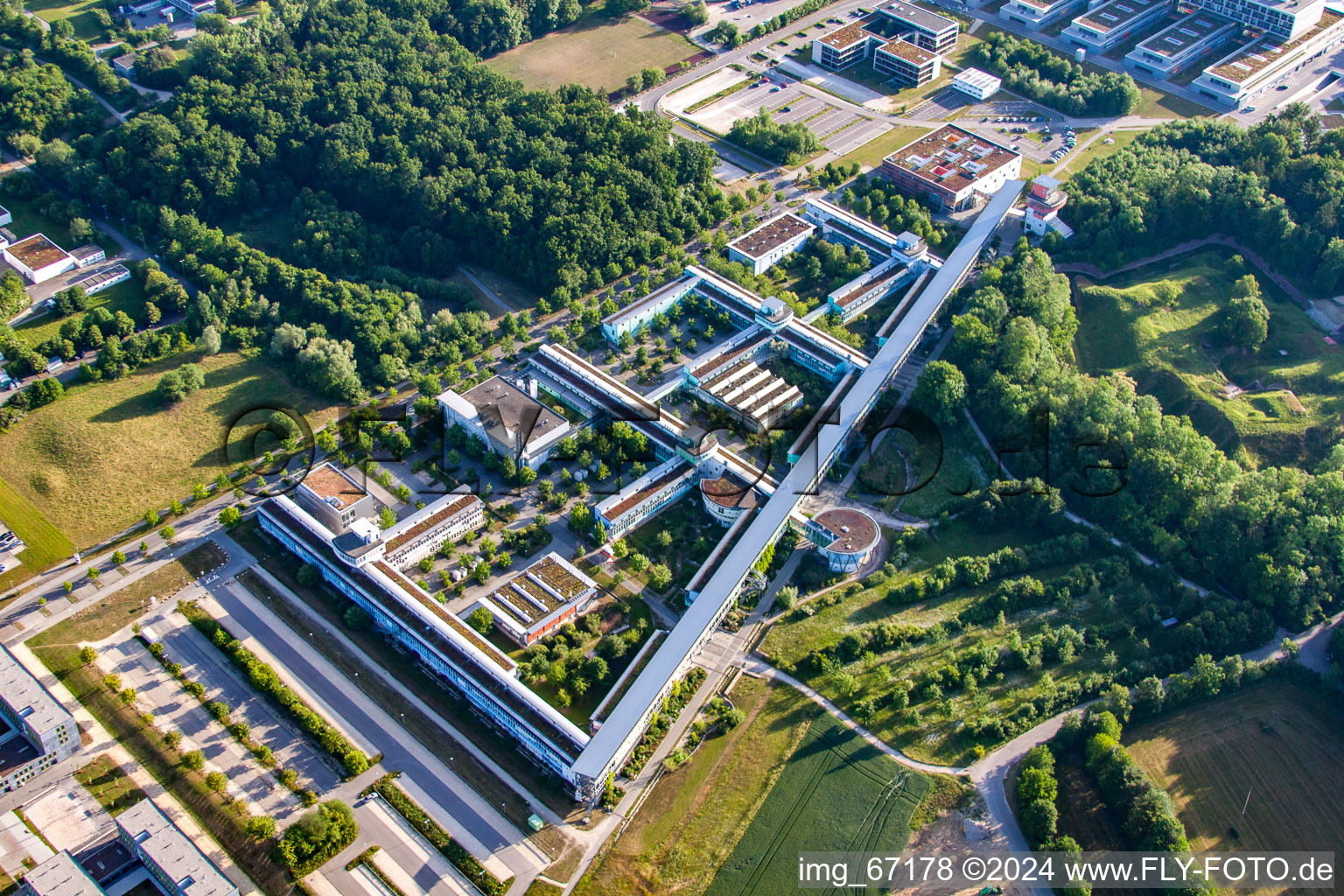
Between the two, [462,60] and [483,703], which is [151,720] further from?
[462,60]

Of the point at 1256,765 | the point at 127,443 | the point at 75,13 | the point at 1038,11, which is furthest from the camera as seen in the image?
the point at 75,13

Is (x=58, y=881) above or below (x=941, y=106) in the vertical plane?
below

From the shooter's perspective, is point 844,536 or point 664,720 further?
point 844,536

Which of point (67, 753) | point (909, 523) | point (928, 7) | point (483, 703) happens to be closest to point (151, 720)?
point (67, 753)

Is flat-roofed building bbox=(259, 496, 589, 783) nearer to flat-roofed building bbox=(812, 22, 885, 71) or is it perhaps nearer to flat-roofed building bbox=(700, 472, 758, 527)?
flat-roofed building bbox=(700, 472, 758, 527)

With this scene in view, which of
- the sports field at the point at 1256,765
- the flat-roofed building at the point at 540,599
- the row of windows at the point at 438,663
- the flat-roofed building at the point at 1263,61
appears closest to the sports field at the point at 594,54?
the flat-roofed building at the point at 1263,61

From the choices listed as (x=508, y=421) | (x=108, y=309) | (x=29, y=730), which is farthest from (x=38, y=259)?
(x=29, y=730)

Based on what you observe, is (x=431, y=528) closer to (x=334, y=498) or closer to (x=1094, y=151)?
(x=334, y=498)
